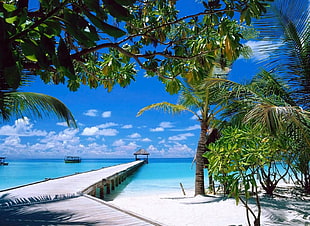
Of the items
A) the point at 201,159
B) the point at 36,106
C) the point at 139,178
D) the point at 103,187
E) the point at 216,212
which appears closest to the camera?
the point at 36,106

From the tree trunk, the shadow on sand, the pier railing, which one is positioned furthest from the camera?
the tree trunk

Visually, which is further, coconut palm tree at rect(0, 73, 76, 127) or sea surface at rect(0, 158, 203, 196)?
sea surface at rect(0, 158, 203, 196)

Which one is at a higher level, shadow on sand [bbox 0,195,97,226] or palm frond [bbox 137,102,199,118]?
palm frond [bbox 137,102,199,118]

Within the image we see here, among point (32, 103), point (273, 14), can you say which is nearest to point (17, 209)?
point (32, 103)

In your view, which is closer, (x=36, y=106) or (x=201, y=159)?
(x=36, y=106)

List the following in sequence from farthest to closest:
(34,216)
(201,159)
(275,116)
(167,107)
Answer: (167,107) → (201,159) → (34,216) → (275,116)

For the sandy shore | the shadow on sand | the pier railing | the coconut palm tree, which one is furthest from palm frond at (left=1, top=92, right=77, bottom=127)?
the pier railing

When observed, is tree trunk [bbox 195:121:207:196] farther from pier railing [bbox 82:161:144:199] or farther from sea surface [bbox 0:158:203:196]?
pier railing [bbox 82:161:144:199]

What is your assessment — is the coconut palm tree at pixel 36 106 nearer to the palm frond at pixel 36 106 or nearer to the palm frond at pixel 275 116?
the palm frond at pixel 36 106

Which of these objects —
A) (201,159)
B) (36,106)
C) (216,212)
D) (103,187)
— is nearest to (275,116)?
(216,212)

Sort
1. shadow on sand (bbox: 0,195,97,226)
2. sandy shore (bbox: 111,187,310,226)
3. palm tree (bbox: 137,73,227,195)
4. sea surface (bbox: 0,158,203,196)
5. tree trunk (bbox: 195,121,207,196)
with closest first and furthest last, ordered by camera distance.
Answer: shadow on sand (bbox: 0,195,97,226)
sandy shore (bbox: 111,187,310,226)
palm tree (bbox: 137,73,227,195)
tree trunk (bbox: 195,121,207,196)
sea surface (bbox: 0,158,203,196)

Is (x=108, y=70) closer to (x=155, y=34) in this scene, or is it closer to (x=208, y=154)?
(x=155, y=34)

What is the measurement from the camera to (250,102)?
5.52 metres

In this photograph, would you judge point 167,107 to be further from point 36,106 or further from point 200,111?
point 36,106
